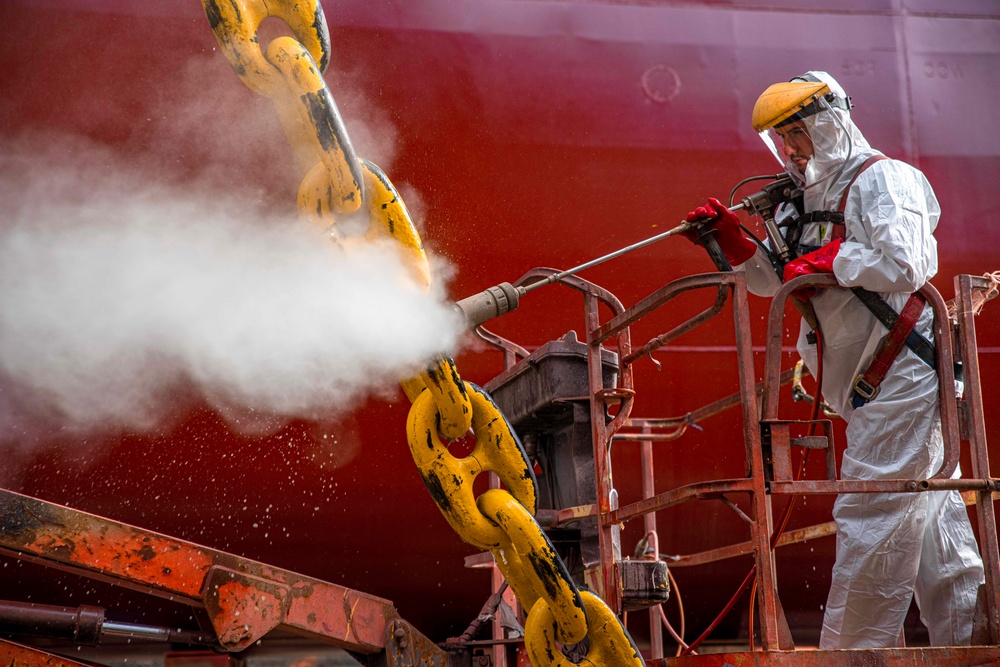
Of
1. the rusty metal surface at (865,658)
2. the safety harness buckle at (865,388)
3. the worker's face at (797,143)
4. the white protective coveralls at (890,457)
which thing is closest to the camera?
the rusty metal surface at (865,658)

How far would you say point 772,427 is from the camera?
2.65 metres

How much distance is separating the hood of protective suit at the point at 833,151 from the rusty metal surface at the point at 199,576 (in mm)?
2010

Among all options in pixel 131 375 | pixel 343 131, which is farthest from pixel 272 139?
pixel 343 131

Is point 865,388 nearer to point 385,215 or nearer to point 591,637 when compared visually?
point 591,637

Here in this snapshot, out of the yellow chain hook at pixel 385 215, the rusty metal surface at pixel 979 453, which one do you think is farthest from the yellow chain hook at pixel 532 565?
the rusty metal surface at pixel 979 453

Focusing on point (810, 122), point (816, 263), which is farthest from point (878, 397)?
point (810, 122)

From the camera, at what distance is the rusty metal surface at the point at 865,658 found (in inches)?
97.7

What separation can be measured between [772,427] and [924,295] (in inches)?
31.0

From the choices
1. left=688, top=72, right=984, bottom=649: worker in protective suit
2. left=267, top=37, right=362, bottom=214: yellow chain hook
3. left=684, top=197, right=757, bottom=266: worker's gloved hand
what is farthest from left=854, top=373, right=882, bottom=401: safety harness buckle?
left=267, top=37, right=362, bottom=214: yellow chain hook

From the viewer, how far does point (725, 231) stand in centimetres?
A: 329

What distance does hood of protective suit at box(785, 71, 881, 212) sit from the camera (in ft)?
10.8

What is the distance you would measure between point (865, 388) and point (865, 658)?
89cm

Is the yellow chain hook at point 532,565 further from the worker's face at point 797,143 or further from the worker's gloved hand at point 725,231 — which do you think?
the worker's face at point 797,143

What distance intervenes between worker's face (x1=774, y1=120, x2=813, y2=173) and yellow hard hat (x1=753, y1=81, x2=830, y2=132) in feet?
0.19
